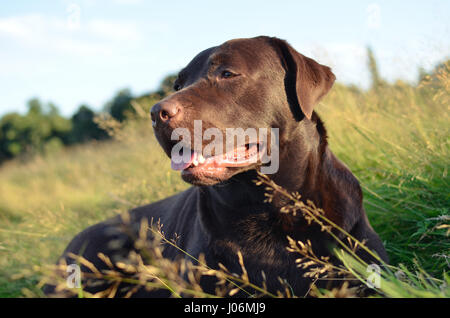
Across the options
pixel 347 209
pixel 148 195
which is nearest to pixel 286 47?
pixel 347 209

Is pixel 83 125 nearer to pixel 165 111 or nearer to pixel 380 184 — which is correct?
pixel 380 184

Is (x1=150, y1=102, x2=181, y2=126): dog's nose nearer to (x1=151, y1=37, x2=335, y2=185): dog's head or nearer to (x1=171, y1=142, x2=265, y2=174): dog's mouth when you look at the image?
(x1=151, y1=37, x2=335, y2=185): dog's head

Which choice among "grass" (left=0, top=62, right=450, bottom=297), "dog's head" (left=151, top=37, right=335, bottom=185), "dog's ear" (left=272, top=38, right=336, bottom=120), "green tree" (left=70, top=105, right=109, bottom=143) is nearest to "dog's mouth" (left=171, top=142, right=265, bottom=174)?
"dog's head" (left=151, top=37, right=335, bottom=185)

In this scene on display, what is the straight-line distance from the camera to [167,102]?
6.39ft

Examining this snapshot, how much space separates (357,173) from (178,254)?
1926mm

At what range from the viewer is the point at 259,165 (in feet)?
7.32

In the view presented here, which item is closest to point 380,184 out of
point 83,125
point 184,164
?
point 184,164

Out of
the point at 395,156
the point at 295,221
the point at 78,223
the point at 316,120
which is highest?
the point at 316,120

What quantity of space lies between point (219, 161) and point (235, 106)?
1.09ft

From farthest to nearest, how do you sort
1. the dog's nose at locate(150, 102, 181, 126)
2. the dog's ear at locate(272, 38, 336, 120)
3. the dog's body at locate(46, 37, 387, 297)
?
the dog's ear at locate(272, 38, 336, 120) → the dog's body at locate(46, 37, 387, 297) → the dog's nose at locate(150, 102, 181, 126)

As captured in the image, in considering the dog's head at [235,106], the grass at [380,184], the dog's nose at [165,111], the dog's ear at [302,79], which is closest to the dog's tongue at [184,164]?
the dog's head at [235,106]

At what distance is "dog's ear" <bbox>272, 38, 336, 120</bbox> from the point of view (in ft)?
7.38

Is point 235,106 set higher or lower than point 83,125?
lower

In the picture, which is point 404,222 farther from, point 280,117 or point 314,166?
point 280,117
